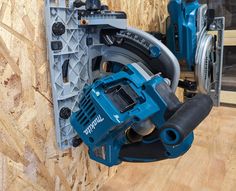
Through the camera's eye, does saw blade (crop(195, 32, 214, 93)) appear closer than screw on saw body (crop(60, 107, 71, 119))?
No

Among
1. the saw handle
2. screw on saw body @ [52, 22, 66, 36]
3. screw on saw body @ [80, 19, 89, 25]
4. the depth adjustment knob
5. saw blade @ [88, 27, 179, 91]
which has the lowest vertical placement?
the saw handle

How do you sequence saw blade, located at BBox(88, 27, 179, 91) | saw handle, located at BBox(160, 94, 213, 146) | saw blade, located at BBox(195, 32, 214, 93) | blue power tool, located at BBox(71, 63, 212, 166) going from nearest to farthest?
saw handle, located at BBox(160, 94, 213, 146)
blue power tool, located at BBox(71, 63, 212, 166)
saw blade, located at BBox(88, 27, 179, 91)
saw blade, located at BBox(195, 32, 214, 93)

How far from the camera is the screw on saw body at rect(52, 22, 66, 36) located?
871 millimetres

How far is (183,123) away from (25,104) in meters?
0.55

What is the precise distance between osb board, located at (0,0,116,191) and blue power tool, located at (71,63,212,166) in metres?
0.15

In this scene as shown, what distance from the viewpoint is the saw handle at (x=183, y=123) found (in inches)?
24.2

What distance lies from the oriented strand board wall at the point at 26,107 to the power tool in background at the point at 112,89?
47mm

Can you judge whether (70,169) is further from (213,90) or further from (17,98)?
(213,90)

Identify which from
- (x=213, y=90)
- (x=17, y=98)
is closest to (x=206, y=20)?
(x=213, y=90)

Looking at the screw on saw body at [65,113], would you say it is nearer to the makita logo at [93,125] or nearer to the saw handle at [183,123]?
the makita logo at [93,125]

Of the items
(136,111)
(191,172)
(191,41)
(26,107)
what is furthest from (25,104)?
(191,172)

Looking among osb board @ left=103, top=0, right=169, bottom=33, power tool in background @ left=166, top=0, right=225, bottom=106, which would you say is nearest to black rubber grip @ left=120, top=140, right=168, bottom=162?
power tool in background @ left=166, top=0, right=225, bottom=106

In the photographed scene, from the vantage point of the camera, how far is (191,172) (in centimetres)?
142

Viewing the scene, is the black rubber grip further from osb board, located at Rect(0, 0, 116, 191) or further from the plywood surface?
the plywood surface
